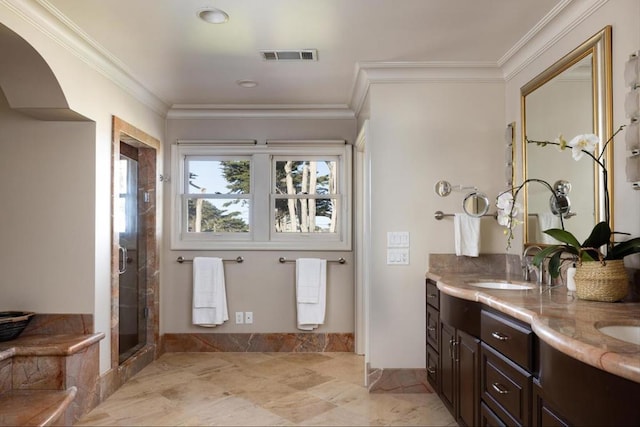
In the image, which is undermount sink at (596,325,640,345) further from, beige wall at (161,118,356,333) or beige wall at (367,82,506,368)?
beige wall at (161,118,356,333)

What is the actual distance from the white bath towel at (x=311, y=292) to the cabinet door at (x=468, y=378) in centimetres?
189

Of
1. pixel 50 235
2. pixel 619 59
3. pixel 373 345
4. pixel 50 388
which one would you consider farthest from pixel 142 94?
pixel 619 59

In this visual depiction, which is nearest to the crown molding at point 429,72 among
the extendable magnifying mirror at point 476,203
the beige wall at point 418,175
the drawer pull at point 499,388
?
the beige wall at point 418,175

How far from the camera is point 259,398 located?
324cm

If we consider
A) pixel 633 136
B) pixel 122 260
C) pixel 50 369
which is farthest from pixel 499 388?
pixel 122 260

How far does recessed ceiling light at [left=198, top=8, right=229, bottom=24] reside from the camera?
249 centimetres

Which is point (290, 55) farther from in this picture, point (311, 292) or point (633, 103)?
point (311, 292)

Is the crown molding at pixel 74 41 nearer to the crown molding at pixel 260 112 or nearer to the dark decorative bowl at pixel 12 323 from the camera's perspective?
the crown molding at pixel 260 112

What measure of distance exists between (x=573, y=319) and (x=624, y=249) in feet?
1.80

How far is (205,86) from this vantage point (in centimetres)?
381

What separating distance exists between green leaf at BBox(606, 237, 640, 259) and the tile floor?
1.47 m

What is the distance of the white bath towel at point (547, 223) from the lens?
263cm

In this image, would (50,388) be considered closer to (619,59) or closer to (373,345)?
(373,345)

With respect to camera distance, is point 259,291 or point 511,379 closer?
point 511,379
